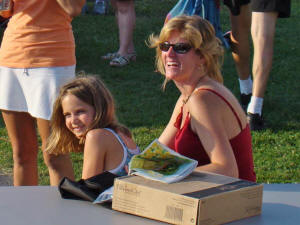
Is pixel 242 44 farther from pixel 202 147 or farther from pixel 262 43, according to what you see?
pixel 202 147

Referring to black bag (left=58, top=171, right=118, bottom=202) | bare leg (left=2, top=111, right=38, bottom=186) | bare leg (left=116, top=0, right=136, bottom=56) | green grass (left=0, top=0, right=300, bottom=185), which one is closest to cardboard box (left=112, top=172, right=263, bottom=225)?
black bag (left=58, top=171, right=118, bottom=202)

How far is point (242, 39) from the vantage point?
6.04 metres

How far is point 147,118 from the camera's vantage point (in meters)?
5.92

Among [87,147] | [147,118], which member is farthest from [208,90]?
[147,118]

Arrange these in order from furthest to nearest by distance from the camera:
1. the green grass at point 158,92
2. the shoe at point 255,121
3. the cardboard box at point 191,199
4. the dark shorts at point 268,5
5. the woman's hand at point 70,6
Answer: the shoe at point 255,121
the dark shorts at point 268,5
the green grass at point 158,92
the woman's hand at point 70,6
the cardboard box at point 191,199

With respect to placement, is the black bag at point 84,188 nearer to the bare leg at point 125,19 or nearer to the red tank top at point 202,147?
the red tank top at point 202,147

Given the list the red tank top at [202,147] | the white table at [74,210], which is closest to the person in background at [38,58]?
the red tank top at [202,147]

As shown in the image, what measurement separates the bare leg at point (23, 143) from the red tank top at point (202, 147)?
3.76ft

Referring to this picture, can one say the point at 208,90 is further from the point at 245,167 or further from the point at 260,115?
the point at 260,115

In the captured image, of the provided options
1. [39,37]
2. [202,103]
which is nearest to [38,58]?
[39,37]

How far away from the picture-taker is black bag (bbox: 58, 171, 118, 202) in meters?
2.22

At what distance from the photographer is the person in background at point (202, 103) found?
100 inches

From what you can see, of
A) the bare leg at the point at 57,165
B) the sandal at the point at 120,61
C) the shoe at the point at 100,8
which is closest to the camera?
the bare leg at the point at 57,165

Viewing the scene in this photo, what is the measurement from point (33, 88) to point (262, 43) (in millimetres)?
2388
